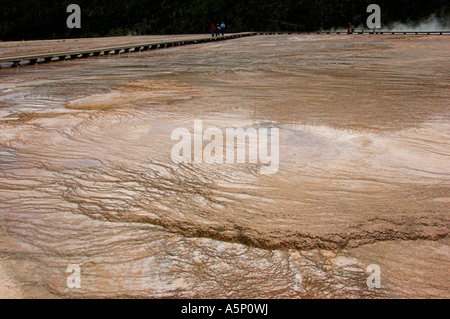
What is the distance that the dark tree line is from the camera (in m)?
36.7

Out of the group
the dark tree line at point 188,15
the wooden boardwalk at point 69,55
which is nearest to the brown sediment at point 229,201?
the wooden boardwalk at point 69,55

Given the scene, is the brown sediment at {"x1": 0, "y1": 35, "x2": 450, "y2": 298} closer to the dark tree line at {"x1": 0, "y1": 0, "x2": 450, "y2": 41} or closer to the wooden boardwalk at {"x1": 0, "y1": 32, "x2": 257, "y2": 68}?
the wooden boardwalk at {"x1": 0, "y1": 32, "x2": 257, "y2": 68}

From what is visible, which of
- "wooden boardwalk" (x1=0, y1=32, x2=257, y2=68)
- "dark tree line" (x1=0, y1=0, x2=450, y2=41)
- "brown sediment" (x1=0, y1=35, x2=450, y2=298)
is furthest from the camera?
"dark tree line" (x1=0, y1=0, x2=450, y2=41)

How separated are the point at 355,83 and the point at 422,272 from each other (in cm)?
587

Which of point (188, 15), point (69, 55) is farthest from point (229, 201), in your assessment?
point (188, 15)

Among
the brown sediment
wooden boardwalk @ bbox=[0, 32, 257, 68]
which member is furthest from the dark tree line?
the brown sediment

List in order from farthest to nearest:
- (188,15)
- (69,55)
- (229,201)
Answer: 1. (188,15)
2. (69,55)
3. (229,201)

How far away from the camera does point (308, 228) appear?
2.58 meters

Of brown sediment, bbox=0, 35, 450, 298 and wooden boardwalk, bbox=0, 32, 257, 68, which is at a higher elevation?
wooden boardwalk, bbox=0, 32, 257, 68

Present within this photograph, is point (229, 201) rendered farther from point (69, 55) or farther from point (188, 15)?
point (188, 15)

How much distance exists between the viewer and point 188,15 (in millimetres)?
43562

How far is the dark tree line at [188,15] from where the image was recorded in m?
36.7

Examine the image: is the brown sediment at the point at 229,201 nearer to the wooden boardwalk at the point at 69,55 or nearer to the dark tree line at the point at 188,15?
the wooden boardwalk at the point at 69,55
